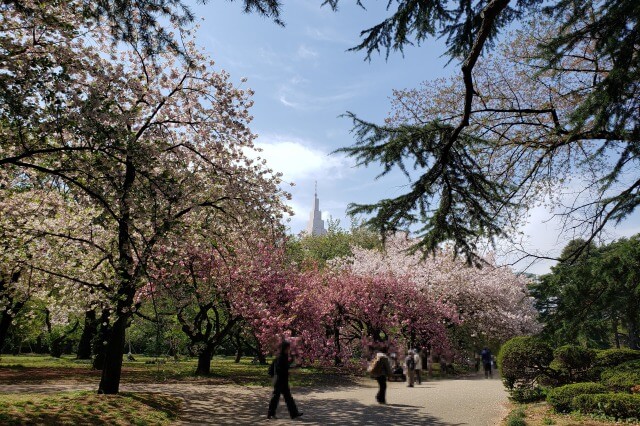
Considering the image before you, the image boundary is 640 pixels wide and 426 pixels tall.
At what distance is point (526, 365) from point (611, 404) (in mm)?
3359

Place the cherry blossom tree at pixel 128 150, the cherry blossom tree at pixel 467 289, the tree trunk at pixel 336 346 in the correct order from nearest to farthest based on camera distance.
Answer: the cherry blossom tree at pixel 128 150
the tree trunk at pixel 336 346
the cherry blossom tree at pixel 467 289

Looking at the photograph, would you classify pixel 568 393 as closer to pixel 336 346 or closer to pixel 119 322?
pixel 119 322

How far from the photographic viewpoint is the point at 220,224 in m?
13.0

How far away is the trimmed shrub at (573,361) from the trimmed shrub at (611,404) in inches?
112

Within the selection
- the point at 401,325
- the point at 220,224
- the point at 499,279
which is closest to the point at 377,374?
the point at 220,224

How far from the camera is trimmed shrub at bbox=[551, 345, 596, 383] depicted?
37.4 feet

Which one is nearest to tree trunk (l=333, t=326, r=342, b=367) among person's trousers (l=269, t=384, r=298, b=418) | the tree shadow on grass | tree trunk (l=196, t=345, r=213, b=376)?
tree trunk (l=196, t=345, r=213, b=376)

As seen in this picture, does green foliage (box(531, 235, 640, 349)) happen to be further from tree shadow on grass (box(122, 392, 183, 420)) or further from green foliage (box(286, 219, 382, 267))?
green foliage (box(286, 219, 382, 267))

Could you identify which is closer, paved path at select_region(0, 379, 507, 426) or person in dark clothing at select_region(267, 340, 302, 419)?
person in dark clothing at select_region(267, 340, 302, 419)

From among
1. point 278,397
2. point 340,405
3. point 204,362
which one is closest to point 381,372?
point 340,405

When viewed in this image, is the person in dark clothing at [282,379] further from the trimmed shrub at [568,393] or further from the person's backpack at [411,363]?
the person's backpack at [411,363]

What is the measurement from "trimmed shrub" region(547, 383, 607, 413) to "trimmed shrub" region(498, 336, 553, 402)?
2101mm

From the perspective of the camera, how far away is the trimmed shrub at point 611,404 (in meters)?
8.10

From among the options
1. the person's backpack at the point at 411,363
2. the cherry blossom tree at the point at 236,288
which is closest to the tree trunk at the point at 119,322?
the cherry blossom tree at the point at 236,288
